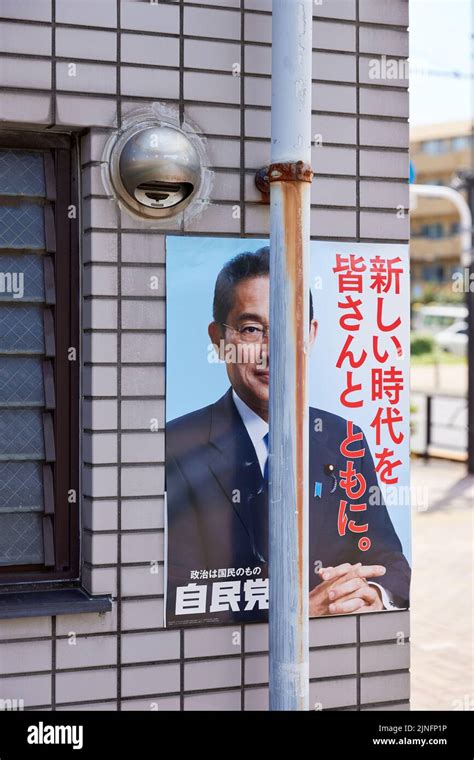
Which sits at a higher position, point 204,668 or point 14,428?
point 14,428

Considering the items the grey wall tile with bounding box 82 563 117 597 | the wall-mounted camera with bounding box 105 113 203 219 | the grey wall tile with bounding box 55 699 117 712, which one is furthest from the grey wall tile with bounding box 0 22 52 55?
the grey wall tile with bounding box 55 699 117 712

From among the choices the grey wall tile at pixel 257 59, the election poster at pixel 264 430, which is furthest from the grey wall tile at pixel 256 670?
the grey wall tile at pixel 257 59

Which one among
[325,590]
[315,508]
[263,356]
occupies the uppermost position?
[263,356]

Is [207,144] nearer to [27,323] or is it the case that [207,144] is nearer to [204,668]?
[27,323]

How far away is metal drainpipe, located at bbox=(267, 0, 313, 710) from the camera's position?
3828 mm

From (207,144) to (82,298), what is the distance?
2.77 ft

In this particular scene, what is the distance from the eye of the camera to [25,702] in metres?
4.21

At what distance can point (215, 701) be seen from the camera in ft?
14.7

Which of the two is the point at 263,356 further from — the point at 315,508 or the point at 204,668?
the point at 204,668

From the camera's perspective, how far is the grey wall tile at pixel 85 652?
168 inches

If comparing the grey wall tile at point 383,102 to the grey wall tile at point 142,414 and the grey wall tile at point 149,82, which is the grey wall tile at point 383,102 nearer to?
the grey wall tile at point 149,82

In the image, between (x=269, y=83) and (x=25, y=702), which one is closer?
(x=25, y=702)

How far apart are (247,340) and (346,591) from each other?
1199 millimetres
